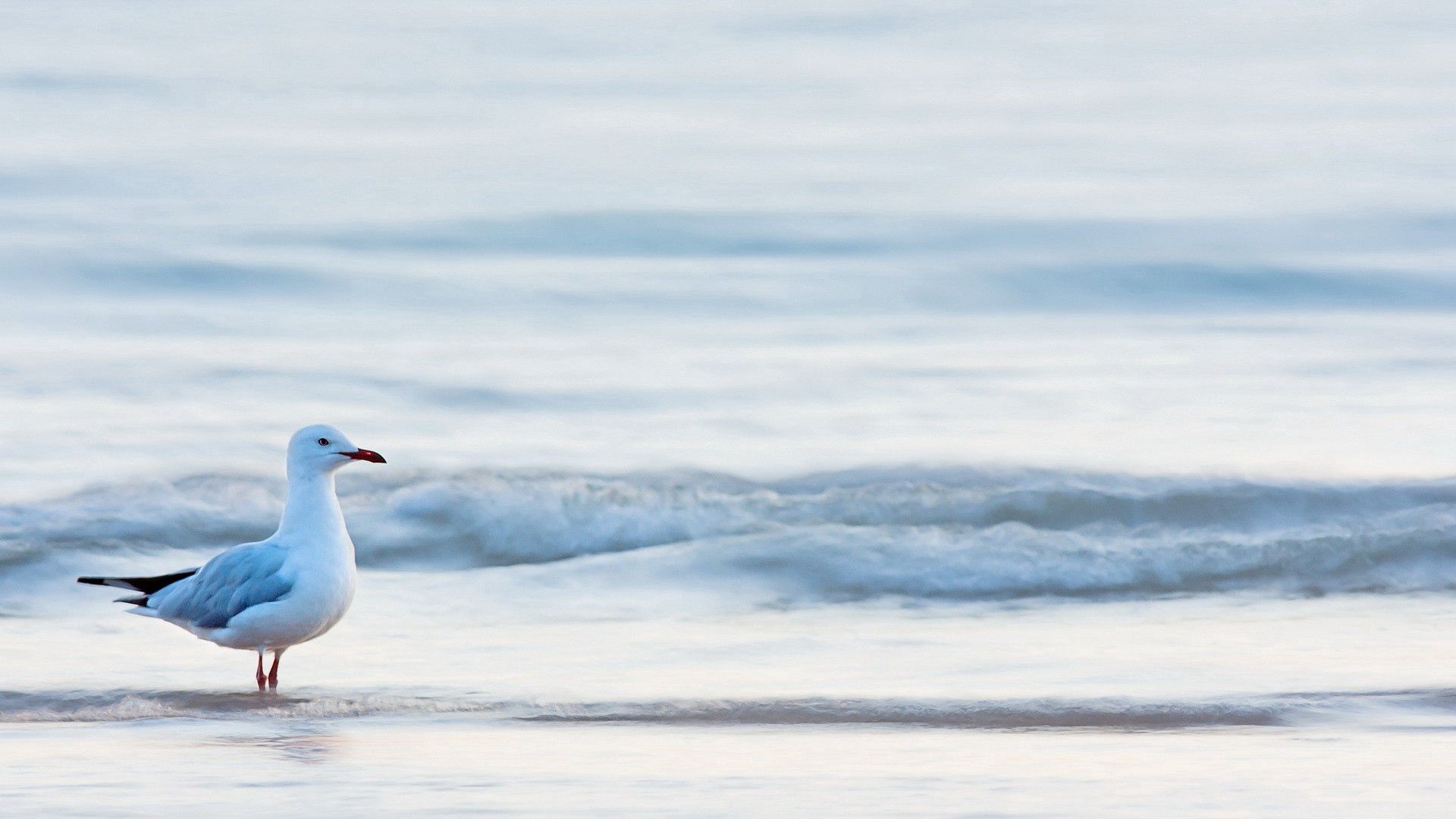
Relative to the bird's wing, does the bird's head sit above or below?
above

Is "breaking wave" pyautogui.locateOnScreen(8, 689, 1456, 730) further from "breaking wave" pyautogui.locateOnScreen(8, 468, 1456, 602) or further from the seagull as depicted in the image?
"breaking wave" pyautogui.locateOnScreen(8, 468, 1456, 602)

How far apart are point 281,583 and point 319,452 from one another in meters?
0.58

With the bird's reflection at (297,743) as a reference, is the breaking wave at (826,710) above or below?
above

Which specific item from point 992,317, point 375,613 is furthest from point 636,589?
point 992,317

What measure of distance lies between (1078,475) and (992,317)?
6325mm

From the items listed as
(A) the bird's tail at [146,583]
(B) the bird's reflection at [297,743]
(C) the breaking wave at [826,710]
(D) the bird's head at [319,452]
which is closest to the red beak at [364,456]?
(D) the bird's head at [319,452]

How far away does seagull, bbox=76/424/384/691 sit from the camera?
6.76 meters

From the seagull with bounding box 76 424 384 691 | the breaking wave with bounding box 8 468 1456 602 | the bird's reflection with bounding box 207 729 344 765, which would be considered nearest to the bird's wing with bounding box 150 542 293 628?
the seagull with bounding box 76 424 384 691

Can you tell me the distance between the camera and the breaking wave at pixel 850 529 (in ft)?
29.7

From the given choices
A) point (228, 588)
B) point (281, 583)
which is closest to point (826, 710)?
point (281, 583)

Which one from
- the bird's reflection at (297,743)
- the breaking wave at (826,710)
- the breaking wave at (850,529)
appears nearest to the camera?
the bird's reflection at (297,743)

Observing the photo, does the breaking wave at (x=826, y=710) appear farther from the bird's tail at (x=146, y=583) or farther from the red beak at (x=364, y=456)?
the red beak at (x=364, y=456)

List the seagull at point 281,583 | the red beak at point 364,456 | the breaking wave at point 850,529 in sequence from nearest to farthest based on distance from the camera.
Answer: the seagull at point 281,583 → the red beak at point 364,456 → the breaking wave at point 850,529

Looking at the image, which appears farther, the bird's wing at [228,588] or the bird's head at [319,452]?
the bird's head at [319,452]
